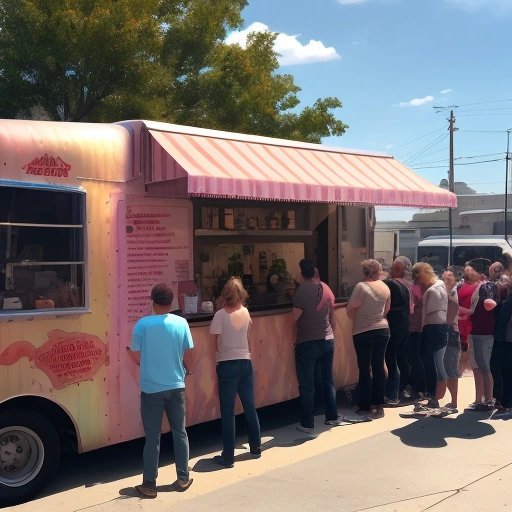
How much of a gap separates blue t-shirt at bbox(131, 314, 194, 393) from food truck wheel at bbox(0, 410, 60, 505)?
2.67 ft

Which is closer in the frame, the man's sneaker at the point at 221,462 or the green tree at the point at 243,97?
the man's sneaker at the point at 221,462

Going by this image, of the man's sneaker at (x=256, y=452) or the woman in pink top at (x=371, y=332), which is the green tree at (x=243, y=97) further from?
the man's sneaker at (x=256, y=452)

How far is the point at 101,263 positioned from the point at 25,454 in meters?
1.53

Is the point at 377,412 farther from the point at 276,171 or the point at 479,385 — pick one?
the point at 276,171

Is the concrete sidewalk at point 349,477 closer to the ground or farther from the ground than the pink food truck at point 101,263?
closer to the ground

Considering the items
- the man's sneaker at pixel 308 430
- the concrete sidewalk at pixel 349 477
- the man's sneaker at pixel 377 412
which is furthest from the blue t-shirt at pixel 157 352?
the man's sneaker at pixel 377 412

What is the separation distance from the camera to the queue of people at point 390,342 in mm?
5703

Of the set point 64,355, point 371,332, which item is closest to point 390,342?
point 371,332

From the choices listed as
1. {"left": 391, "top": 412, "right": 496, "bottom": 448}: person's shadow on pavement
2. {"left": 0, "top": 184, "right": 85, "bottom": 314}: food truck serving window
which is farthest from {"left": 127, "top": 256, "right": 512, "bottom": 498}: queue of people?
{"left": 0, "top": 184, "right": 85, "bottom": 314}: food truck serving window

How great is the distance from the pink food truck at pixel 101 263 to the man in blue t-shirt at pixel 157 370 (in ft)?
1.06

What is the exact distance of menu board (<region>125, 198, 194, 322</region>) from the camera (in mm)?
5570

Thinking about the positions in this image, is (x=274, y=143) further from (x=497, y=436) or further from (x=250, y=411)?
(x=497, y=436)

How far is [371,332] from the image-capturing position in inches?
281

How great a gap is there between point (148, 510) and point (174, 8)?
430 inches
